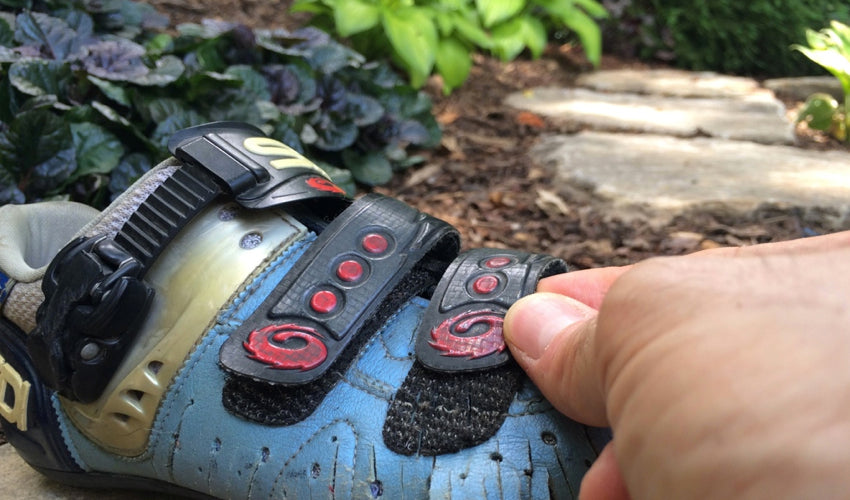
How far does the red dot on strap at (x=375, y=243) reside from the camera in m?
1.00

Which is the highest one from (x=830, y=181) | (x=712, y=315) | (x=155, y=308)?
(x=712, y=315)

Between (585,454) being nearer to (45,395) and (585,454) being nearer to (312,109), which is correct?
(45,395)

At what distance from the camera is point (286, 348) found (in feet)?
3.03

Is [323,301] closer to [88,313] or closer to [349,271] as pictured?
[349,271]

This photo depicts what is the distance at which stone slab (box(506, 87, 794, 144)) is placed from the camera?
329cm

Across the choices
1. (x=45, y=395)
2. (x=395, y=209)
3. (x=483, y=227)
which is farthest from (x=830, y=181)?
(x=45, y=395)

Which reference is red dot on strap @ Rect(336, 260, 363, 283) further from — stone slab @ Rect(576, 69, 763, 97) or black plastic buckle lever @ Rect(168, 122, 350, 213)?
stone slab @ Rect(576, 69, 763, 97)

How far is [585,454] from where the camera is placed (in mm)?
868

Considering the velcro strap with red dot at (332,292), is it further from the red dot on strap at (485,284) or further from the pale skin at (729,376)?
the pale skin at (729,376)

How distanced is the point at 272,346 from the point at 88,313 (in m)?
0.22

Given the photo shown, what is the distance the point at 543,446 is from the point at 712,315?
0.35 meters

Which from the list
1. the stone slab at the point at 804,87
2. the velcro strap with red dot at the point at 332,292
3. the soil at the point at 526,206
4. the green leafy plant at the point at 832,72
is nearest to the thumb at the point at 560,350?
the velcro strap with red dot at the point at 332,292

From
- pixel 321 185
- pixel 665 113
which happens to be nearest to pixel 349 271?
pixel 321 185

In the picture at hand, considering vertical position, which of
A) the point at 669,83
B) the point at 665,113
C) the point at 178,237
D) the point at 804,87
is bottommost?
the point at 804,87
